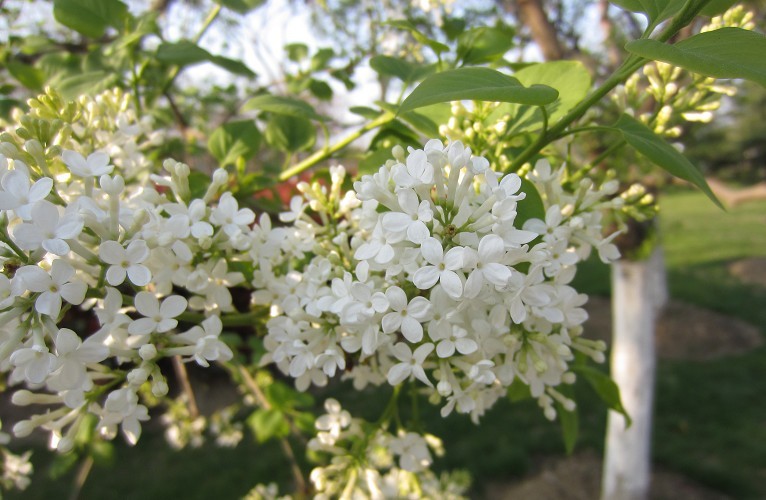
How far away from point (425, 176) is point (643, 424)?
9.93 ft

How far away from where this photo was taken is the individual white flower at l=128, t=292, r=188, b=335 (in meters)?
0.69

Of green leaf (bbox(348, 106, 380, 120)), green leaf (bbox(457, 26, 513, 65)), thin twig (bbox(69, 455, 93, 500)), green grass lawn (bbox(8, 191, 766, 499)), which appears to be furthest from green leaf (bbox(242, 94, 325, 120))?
green grass lawn (bbox(8, 191, 766, 499))

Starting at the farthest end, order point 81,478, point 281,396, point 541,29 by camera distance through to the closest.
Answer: point 541,29
point 81,478
point 281,396

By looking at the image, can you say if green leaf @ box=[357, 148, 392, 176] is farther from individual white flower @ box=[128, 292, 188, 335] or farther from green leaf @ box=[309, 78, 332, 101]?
green leaf @ box=[309, 78, 332, 101]

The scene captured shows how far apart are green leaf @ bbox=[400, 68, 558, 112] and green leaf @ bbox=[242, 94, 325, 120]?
0.40 meters

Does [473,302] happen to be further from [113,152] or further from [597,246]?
[113,152]

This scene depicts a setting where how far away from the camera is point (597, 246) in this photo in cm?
86

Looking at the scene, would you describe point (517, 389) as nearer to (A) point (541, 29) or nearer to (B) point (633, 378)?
(A) point (541, 29)

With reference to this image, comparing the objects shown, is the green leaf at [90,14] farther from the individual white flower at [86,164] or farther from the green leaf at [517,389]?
the green leaf at [517,389]

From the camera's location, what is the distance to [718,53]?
24.3 inches

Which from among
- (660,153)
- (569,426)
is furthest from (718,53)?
(569,426)

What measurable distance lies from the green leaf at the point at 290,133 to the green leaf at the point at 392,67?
27 centimetres

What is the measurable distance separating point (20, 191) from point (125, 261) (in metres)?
0.14

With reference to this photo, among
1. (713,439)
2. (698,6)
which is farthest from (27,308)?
(713,439)
